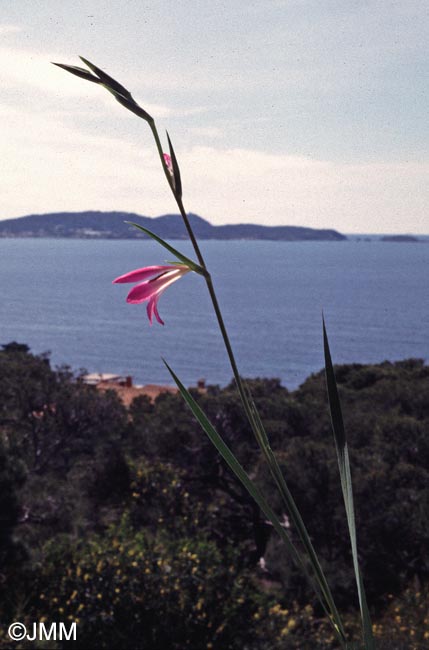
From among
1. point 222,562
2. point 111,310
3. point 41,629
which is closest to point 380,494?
point 222,562

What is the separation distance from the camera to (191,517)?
6547 mm

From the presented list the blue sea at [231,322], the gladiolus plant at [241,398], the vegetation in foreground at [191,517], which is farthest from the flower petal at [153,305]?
the blue sea at [231,322]

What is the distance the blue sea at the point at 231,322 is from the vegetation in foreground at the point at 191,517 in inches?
786

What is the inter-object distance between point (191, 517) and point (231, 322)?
42.7m

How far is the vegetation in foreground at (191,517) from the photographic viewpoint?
429 cm

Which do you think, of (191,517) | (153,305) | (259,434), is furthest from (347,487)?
(191,517)

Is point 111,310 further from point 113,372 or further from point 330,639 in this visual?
point 330,639

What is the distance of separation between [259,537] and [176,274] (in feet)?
21.9

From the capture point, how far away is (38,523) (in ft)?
20.8

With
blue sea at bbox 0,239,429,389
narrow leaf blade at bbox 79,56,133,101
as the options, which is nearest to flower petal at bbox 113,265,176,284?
narrow leaf blade at bbox 79,56,133,101

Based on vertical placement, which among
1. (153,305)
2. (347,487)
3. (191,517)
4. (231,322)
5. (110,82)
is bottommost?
(231,322)

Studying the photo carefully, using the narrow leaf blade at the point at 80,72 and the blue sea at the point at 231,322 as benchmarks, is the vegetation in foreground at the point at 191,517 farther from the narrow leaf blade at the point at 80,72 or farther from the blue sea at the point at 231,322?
the blue sea at the point at 231,322

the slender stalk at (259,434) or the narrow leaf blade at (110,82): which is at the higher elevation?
the narrow leaf blade at (110,82)

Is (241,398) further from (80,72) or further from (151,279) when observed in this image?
(80,72)
